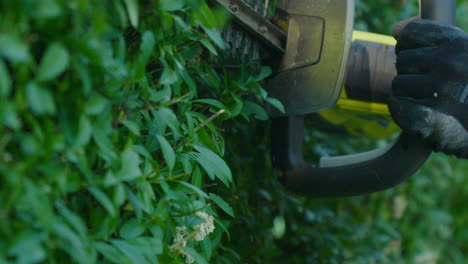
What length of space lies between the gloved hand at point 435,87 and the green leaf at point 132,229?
2.30 feet

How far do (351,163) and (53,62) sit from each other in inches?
40.9

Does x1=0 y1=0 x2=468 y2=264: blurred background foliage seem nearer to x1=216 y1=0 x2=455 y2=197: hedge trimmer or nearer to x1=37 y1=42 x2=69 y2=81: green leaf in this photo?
x1=37 y1=42 x2=69 y2=81: green leaf

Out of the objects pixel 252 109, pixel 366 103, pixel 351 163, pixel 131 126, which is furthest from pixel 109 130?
pixel 366 103

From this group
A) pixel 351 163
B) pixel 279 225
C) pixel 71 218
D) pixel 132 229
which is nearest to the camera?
pixel 71 218

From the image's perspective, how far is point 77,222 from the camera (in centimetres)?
68

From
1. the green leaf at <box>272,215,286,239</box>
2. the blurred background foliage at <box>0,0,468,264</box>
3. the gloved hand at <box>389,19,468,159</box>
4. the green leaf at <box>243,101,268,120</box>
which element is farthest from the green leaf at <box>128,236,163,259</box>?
the green leaf at <box>272,215,286,239</box>

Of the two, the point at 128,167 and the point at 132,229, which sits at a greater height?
the point at 128,167

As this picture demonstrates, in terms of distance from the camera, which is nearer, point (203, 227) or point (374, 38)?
point (203, 227)

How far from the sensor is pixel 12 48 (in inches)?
22.6

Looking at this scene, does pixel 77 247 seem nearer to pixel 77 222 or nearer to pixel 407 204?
pixel 77 222

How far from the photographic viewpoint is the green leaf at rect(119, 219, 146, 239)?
2.59 ft

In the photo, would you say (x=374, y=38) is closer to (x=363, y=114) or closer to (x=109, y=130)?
(x=363, y=114)

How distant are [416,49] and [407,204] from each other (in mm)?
2072

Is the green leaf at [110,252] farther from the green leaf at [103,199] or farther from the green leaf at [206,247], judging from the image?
the green leaf at [206,247]
